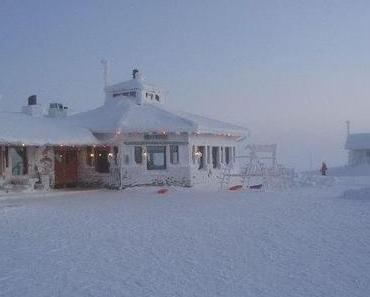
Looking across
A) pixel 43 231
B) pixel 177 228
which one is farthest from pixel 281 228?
pixel 43 231

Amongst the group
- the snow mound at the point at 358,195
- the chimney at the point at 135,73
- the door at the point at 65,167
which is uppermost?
the chimney at the point at 135,73

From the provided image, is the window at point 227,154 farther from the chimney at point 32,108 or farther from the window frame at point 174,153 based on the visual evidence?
the chimney at point 32,108

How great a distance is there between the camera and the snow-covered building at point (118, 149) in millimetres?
23859

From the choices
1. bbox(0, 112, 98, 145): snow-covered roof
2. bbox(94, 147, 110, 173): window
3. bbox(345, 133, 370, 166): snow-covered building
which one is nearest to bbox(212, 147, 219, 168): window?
bbox(94, 147, 110, 173): window

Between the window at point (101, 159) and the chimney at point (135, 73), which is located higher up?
the chimney at point (135, 73)

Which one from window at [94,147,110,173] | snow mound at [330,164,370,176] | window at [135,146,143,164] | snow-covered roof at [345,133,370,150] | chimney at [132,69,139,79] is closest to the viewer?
window at [135,146,143,164]

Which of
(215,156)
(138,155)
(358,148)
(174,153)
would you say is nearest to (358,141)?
(358,148)

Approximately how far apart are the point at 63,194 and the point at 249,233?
13.2 meters

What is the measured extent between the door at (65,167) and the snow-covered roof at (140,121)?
1648mm

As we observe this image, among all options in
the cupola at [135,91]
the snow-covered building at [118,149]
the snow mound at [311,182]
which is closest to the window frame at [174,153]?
the snow-covered building at [118,149]

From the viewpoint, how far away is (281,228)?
1224 cm

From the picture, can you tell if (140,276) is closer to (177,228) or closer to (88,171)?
(177,228)

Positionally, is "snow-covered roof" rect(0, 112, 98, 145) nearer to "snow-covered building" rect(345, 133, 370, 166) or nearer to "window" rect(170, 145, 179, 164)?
"window" rect(170, 145, 179, 164)

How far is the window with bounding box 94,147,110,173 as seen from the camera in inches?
1044
